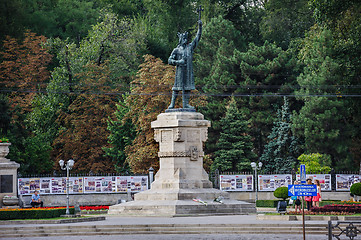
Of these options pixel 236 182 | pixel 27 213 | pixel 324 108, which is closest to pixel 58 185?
pixel 236 182

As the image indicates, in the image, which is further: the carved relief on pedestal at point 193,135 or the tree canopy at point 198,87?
the tree canopy at point 198,87

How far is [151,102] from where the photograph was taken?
52531 mm

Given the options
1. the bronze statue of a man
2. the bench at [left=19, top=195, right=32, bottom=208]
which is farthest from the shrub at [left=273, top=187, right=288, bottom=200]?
the bench at [left=19, top=195, right=32, bottom=208]

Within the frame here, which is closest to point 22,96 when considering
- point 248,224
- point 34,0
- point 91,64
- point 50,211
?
point 91,64

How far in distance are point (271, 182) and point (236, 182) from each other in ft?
7.31

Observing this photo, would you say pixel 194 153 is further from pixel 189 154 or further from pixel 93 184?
pixel 93 184

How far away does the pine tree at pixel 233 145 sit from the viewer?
57.2 meters

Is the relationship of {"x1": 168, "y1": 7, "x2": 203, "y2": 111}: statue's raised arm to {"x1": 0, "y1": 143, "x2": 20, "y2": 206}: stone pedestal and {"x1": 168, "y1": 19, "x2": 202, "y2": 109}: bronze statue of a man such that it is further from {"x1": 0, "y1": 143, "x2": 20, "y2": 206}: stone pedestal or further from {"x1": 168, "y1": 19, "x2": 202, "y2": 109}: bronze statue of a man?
{"x1": 0, "y1": 143, "x2": 20, "y2": 206}: stone pedestal

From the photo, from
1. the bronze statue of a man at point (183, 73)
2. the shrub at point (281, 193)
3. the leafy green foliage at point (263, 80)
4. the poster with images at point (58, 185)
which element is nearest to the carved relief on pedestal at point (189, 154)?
the bronze statue of a man at point (183, 73)

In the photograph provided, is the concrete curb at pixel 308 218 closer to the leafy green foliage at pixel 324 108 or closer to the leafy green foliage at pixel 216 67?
the leafy green foliage at pixel 324 108

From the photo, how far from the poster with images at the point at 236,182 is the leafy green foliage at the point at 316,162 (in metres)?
6.40

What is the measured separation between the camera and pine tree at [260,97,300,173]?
59219 mm

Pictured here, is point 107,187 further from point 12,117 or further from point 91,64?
point 91,64

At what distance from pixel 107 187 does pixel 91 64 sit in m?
17.0
